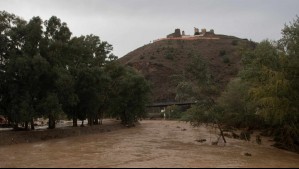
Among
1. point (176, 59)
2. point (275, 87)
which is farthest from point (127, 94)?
point (176, 59)

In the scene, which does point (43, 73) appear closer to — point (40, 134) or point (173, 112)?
point (40, 134)

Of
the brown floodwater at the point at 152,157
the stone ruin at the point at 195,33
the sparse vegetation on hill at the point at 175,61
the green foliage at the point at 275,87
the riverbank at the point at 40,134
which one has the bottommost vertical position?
the brown floodwater at the point at 152,157

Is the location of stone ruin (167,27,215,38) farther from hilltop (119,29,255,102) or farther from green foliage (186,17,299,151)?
green foliage (186,17,299,151)

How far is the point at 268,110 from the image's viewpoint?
28656 millimetres

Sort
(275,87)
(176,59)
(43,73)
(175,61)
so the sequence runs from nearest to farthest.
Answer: (275,87) < (43,73) < (175,61) < (176,59)

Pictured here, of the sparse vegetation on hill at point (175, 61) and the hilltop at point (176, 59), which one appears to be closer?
the sparse vegetation on hill at point (175, 61)

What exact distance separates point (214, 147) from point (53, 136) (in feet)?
61.6

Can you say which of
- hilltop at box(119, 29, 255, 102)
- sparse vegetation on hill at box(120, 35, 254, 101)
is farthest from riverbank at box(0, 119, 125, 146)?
hilltop at box(119, 29, 255, 102)

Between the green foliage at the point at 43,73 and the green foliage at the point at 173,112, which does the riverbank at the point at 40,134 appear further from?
the green foliage at the point at 173,112

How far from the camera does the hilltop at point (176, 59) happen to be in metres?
121

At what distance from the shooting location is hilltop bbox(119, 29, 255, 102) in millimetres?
120806

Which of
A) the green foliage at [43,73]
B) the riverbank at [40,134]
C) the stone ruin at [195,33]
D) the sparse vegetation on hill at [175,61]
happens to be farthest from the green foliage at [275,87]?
the stone ruin at [195,33]

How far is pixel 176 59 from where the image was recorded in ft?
446

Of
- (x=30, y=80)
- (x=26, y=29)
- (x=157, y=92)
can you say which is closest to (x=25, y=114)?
(x=30, y=80)
